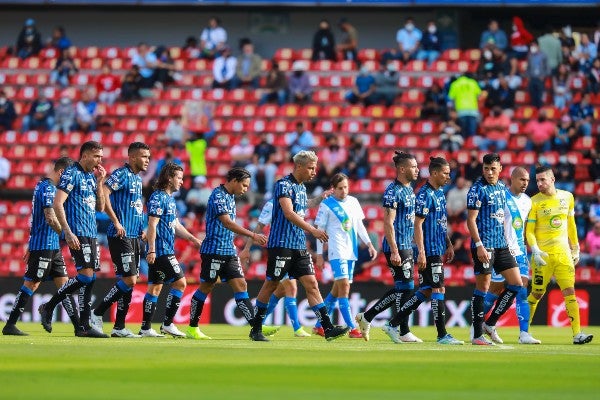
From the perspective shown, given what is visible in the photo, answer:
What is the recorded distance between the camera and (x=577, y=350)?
1560 cm

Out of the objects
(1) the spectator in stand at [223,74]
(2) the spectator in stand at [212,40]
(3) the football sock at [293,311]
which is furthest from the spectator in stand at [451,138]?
(3) the football sock at [293,311]

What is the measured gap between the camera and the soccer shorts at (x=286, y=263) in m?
16.3

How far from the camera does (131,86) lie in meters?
34.3

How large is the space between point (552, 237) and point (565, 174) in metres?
11.3

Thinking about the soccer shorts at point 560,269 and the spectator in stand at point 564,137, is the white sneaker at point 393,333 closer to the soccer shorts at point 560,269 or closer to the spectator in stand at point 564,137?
the soccer shorts at point 560,269

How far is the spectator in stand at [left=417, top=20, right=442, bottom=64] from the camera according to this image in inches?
1332

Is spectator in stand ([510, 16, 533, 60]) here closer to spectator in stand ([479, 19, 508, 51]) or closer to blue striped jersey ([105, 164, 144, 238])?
spectator in stand ([479, 19, 508, 51])

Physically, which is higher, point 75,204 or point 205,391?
point 75,204

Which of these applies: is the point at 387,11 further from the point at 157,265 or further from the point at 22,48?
the point at 157,265

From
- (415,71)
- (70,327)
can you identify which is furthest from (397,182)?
(415,71)

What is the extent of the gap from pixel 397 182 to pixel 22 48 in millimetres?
21118

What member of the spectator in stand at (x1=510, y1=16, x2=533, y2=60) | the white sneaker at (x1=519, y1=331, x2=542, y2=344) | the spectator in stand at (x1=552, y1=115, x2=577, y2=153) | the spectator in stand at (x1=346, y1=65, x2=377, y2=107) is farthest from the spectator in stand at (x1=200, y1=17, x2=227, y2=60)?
the white sneaker at (x1=519, y1=331, x2=542, y2=344)

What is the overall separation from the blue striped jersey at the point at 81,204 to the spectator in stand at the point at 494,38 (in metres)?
18.1

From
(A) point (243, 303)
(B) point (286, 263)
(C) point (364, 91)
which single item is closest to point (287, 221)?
(B) point (286, 263)
